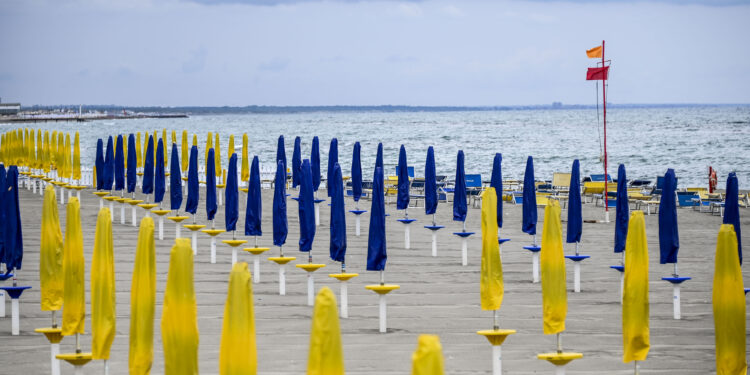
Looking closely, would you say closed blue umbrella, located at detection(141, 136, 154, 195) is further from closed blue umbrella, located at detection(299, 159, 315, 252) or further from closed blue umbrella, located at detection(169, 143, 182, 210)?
closed blue umbrella, located at detection(299, 159, 315, 252)

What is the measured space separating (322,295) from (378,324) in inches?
292

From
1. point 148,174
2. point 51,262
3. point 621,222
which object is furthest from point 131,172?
point 51,262

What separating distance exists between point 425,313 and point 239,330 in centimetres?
745

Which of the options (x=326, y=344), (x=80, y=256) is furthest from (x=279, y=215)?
(x=326, y=344)

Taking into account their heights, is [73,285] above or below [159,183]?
below

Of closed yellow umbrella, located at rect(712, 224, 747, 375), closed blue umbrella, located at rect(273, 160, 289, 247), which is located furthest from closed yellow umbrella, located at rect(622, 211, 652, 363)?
closed blue umbrella, located at rect(273, 160, 289, 247)

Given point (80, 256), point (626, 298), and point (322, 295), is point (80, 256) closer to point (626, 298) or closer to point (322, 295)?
point (322, 295)

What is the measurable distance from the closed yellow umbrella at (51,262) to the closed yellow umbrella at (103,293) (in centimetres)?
164

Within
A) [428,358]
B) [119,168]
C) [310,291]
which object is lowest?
[310,291]

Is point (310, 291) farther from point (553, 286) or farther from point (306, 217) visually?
point (553, 286)

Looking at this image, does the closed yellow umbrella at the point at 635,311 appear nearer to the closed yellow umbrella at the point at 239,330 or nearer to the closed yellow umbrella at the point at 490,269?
the closed yellow umbrella at the point at 490,269

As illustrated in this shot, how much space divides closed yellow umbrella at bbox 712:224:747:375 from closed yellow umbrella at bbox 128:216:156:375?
487cm

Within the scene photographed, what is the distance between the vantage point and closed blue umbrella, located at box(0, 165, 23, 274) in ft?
40.1

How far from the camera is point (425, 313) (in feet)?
45.7
